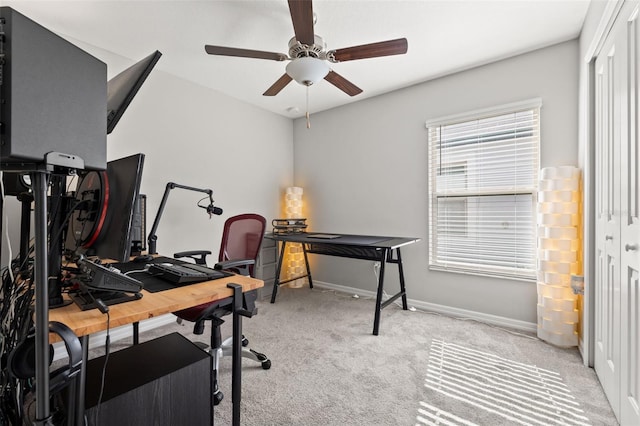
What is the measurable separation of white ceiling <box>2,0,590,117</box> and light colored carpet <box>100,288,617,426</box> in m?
2.45

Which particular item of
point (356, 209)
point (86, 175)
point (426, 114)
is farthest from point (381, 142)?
point (86, 175)

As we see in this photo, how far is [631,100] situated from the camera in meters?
1.33

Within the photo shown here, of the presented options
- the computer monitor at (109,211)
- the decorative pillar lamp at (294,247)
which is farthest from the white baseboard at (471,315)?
the computer monitor at (109,211)

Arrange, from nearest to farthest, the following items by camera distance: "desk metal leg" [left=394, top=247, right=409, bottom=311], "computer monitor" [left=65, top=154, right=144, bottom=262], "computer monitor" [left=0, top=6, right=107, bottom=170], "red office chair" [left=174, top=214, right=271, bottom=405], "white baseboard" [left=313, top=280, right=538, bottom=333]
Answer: "computer monitor" [left=0, top=6, right=107, bottom=170], "computer monitor" [left=65, top=154, right=144, bottom=262], "red office chair" [left=174, top=214, right=271, bottom=405], "white baseboard" [left=313, top=280, right=538, bottom=333], "desk metal leg" [left=394, top=247, right=409, bottom=311]

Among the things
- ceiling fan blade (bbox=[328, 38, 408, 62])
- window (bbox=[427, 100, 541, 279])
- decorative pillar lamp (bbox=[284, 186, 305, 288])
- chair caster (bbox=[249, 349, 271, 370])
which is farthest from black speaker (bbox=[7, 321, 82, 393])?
decorative pillar lamp (bbox=[284, 186, 305, 288])

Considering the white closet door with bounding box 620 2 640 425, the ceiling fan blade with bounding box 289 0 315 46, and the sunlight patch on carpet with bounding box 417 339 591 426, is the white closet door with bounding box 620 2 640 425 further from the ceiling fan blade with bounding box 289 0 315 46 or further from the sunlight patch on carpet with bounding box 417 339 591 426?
the ceiling fan blade with bounding box 289 0 315 46

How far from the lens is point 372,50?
1919 millimetres

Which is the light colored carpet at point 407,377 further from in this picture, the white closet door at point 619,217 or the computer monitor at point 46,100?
the computer monitor at point 46,100

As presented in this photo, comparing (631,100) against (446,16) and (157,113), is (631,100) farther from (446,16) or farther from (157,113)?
(157,113)

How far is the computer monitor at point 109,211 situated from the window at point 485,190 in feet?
9.33

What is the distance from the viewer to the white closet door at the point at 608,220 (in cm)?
151

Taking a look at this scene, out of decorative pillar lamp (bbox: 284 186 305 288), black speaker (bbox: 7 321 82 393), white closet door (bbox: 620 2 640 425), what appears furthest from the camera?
decorative pillar lamp (bbox: 284 186 305 288)

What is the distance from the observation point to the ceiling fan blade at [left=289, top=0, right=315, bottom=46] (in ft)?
5.05

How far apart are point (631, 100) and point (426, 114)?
76.6 inches
